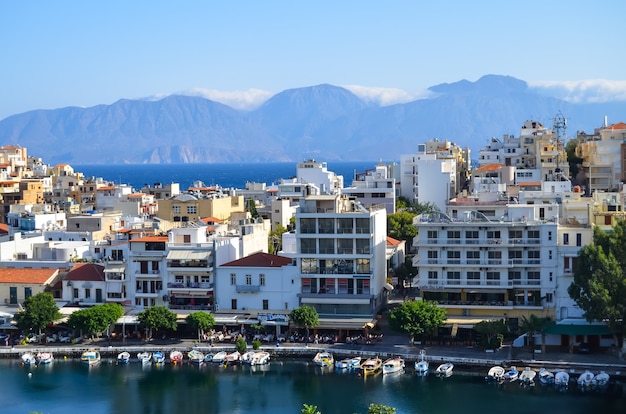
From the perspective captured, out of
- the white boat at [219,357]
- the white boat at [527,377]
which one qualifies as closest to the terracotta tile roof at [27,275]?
the white boat at [219,357]

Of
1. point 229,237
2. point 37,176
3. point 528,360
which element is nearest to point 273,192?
point 37,176

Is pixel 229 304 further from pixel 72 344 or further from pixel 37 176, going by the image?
pixel 37 176

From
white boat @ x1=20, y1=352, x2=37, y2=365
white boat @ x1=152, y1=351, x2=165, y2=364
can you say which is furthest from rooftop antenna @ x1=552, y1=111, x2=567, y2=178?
white boat @ x1=20, y1=352, x2=37, y2=365

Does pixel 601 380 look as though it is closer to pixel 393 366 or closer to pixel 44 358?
pixel 393 366

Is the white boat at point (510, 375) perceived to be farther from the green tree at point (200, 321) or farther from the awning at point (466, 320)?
the green tree at point (200, 321)

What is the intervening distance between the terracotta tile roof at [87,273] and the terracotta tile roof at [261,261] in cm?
782

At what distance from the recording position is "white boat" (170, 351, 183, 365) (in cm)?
5256

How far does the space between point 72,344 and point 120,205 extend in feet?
122

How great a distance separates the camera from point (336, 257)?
55.0 m

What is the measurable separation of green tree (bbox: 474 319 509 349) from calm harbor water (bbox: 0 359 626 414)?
293 cm

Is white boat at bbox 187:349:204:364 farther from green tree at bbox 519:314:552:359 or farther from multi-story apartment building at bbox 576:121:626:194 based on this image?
multi-story apartment building at bbox 576:121:626:194

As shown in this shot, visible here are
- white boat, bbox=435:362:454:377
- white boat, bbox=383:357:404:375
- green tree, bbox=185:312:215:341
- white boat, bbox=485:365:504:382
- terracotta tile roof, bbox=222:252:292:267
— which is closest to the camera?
white boat, bbox=485:365:504:382

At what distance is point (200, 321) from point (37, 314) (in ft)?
30.3

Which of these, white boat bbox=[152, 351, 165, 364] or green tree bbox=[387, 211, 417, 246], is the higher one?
green tree bbox=[387, 211, 417, 246]
